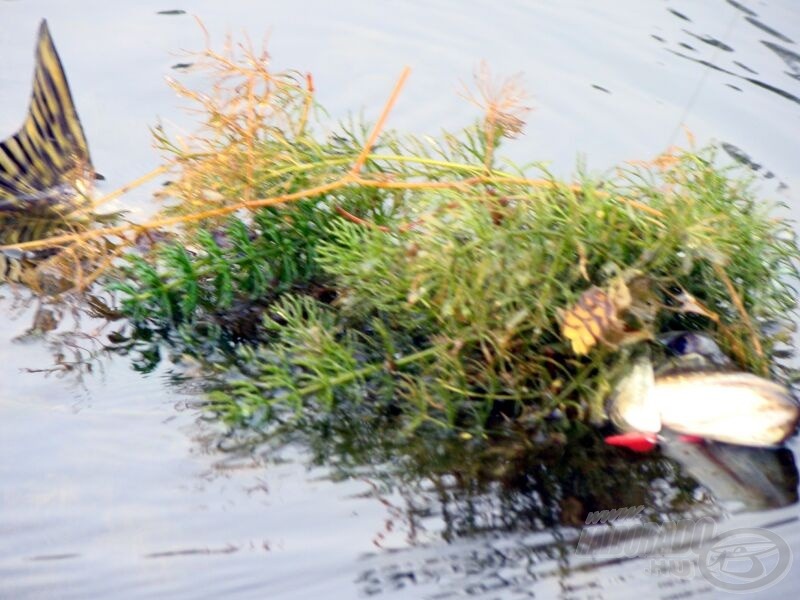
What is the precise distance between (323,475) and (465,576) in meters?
0.46

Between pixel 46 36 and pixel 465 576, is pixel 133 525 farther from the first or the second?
pixel 46 36

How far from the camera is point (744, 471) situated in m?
2.65

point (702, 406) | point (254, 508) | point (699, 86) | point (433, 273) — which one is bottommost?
point (254, 508)

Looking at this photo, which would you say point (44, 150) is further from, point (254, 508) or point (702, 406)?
point (702, 406)

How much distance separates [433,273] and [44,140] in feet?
6.39

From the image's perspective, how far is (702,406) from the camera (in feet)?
8.86

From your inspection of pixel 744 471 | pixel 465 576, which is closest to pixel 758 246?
pixel 744 471

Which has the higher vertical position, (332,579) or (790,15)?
(790,15)
